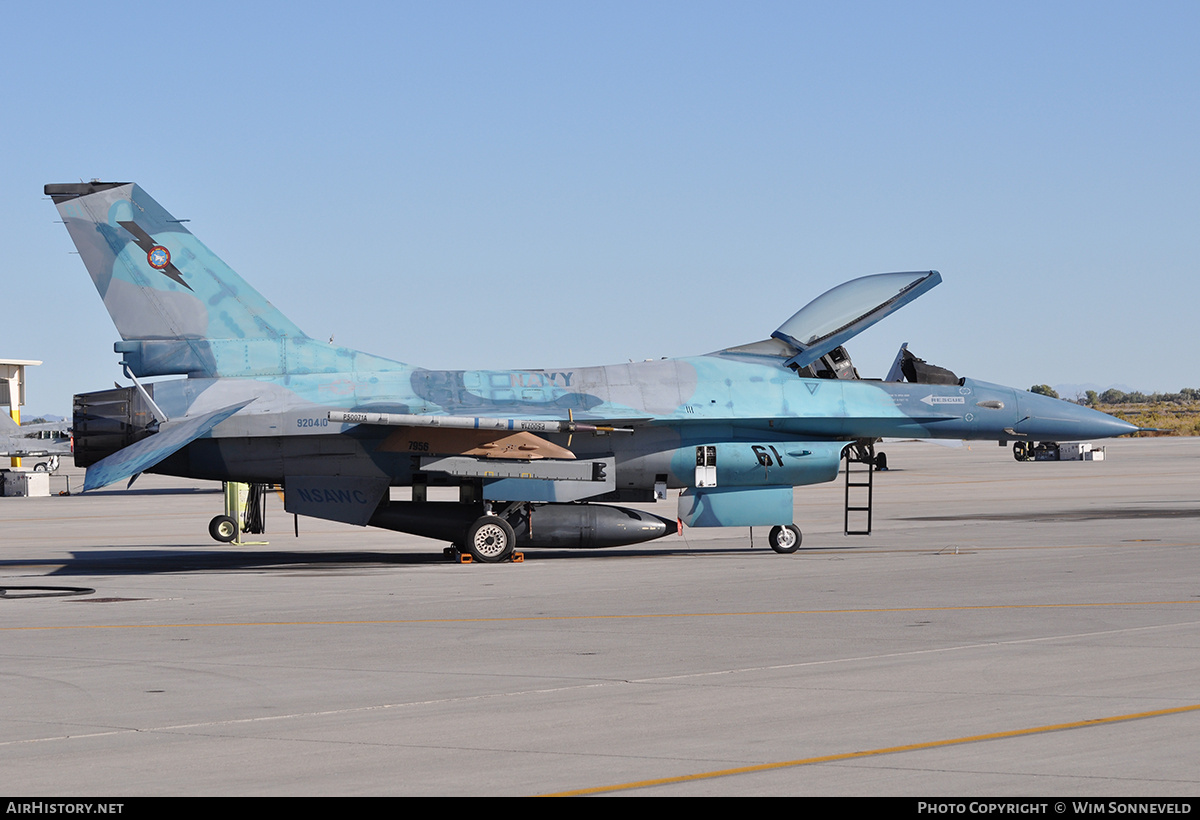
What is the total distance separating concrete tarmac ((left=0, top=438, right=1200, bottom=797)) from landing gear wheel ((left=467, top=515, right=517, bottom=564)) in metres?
0.51

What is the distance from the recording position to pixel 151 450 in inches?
737

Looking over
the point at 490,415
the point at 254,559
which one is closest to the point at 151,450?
the point at 254,559

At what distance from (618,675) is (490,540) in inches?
434

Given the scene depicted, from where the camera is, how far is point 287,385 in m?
20.6

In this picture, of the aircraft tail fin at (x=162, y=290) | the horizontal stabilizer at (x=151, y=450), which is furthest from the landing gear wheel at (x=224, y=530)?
the horizontal stabilizer at (x=151, y=450)

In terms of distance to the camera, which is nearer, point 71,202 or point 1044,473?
point 71,202

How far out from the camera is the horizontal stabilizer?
59.0ft

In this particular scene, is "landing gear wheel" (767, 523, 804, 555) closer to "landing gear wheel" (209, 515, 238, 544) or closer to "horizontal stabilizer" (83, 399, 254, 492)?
"horizontal stabilizer" (83, 399, 254, 492)

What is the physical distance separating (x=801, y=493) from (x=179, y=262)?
2832 centimetres

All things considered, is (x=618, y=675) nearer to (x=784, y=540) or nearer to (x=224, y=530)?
(x=784, y=540)

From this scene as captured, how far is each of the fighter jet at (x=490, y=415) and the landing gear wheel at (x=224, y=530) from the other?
6.15 meters

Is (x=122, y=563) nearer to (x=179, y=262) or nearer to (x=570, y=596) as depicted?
(x=179, y=262)

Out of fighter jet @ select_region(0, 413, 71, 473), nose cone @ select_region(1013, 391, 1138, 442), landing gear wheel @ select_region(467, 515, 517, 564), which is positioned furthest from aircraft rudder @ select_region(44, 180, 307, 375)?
fighter jet @ select_region(0, 413, 71, 473)

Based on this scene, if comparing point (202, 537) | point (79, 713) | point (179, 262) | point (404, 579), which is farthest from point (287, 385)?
point (79, 713)
